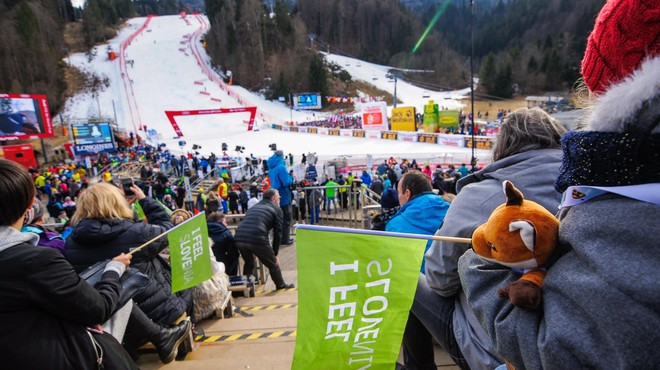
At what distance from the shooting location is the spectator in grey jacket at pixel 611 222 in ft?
2.14

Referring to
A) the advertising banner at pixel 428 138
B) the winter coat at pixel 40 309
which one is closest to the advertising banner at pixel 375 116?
the advertising banner at pixel 428 138

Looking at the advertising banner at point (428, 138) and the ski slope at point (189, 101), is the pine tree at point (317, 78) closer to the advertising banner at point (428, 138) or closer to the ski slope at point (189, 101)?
the ski slope at point (189, 101)

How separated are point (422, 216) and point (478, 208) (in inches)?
30.8

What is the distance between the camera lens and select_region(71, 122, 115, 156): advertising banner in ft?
77.1

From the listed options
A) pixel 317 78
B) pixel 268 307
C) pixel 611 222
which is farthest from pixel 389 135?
pixel 317 78

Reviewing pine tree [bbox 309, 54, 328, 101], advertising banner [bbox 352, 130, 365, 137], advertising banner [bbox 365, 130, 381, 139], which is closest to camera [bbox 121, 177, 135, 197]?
advertising banner [bbox 365, 130, 381, 139]

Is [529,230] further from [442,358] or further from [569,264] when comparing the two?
[442,358]

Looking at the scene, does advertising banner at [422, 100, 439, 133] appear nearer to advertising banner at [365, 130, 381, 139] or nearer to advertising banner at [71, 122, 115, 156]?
advertising banner at [365, 130, 381, 139]

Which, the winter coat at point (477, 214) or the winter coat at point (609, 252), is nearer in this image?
the winter coat at point (609, 252)

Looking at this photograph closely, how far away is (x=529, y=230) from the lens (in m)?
0.89

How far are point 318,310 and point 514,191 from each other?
0.86 metres

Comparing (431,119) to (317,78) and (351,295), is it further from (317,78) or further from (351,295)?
(317,78)

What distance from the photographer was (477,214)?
1.45 metres

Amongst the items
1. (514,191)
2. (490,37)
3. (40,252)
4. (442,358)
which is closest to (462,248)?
(514,191)
